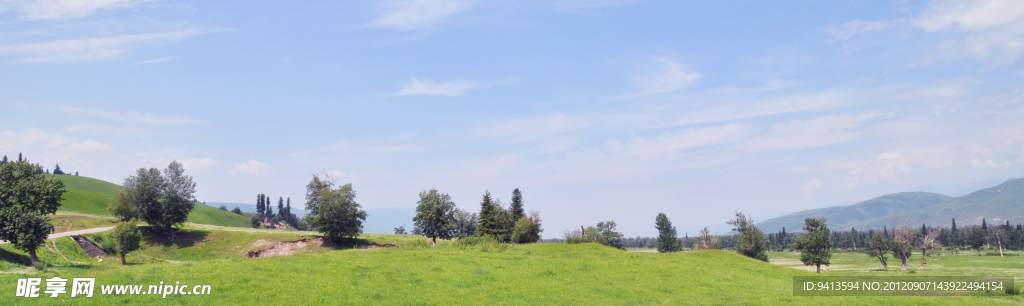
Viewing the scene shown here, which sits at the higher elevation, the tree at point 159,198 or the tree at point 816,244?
the tree at point 159,198

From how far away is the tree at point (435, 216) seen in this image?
79.7 meters

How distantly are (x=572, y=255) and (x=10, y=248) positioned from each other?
53922mm

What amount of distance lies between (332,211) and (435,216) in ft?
53.5

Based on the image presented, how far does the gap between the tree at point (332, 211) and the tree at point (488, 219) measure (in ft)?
73.7

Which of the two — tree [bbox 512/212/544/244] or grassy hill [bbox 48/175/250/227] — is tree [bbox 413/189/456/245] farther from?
grassy hill [bbox 48/175/250/227]

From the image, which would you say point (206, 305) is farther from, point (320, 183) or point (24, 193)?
point (320, 183)

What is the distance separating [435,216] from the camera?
261ft

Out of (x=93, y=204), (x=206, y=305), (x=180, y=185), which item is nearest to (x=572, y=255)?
(x=206, y=305)

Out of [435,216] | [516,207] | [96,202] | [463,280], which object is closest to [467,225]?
[516,207]

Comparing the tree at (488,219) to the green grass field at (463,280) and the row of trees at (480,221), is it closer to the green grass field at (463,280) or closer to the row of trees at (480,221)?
the row of trees at (480,221)

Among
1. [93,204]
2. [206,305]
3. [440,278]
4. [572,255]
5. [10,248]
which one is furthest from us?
[93,204]

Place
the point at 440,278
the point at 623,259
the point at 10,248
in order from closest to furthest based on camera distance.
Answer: the point at 440,278, the point at 623,259, the point at 10,248

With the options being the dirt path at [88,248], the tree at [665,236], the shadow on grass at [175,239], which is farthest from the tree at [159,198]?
the tree at [665,236]

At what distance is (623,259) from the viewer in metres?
38.2
